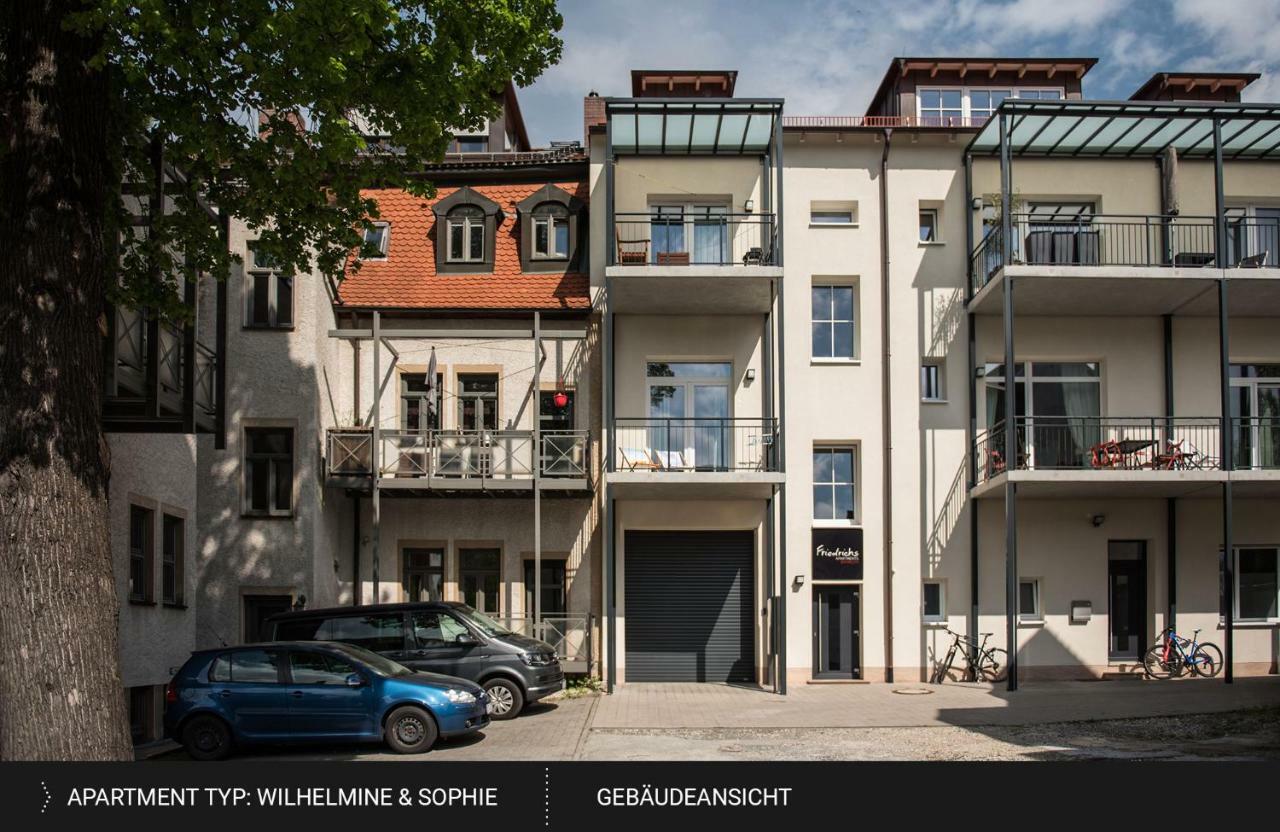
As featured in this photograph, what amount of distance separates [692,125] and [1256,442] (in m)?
11.7

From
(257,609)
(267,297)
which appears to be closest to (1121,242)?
(267,297)

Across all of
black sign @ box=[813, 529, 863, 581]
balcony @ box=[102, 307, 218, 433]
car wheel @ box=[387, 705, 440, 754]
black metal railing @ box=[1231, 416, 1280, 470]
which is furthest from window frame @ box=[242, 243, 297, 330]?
black metal railing @ box=[1231, 416, 1280, 470]

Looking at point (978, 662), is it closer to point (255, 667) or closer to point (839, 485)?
point (839, 485)

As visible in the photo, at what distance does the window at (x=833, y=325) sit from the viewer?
962 inches

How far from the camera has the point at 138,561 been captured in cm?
1881

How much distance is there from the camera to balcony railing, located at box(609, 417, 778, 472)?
23.4 metres

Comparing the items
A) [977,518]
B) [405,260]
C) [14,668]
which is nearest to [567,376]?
[405,260]

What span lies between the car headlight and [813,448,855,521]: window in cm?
661

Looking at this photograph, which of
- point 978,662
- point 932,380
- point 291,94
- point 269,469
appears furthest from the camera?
point 932,380

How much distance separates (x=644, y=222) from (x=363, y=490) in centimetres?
709

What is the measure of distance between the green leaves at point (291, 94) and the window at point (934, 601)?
1305 centimetres

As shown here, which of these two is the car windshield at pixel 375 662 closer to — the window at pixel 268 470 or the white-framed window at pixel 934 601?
the window at pixel 268 470

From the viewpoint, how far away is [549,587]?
78.6 ft

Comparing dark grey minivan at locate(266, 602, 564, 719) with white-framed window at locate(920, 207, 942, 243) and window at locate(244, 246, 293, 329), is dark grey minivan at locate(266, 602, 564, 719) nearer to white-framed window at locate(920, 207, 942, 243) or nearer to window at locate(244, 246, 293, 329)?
window at locate(244, 246, 293, 329)
